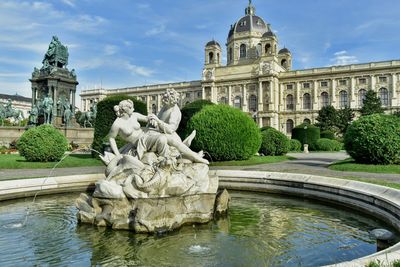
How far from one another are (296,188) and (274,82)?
197 ft

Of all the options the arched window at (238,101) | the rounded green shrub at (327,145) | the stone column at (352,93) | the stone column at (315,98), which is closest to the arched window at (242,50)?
the arched window at (238,101)

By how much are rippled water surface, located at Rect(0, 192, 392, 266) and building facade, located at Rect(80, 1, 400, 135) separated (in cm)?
5102

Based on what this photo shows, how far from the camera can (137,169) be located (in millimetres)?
5355

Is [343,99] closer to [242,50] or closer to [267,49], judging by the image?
[267,49]

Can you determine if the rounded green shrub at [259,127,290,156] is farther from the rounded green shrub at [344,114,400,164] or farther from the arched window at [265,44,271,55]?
the arched window at [265,44,271,55]

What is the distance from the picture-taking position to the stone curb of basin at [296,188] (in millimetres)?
5416

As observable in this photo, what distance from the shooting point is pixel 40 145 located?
1465cm

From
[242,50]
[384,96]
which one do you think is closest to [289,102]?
[384,96]

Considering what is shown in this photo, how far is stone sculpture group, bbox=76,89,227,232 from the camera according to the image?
4.91 metres

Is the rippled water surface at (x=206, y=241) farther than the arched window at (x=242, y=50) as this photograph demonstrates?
No

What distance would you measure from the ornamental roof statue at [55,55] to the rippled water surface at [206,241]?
23217 millimetres

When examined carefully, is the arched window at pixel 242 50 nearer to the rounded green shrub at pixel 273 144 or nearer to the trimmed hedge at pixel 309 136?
the trimmed hedge at pixel 309 136

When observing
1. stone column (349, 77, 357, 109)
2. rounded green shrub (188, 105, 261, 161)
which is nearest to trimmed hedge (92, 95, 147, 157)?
rounded green shrub (188, 105, 261, 161)

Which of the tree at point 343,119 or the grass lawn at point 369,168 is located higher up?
the tree at point 343,119
